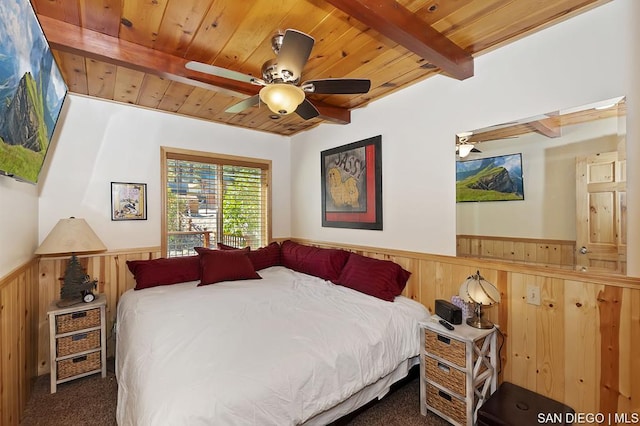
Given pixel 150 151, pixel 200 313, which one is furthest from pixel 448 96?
pixel 150 151

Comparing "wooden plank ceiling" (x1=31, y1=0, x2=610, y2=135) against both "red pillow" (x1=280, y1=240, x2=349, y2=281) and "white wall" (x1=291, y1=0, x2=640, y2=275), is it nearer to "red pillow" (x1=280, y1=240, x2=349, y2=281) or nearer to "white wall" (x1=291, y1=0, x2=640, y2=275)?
"white wall" (x1=291, y1=0, x2=640, y2=275)

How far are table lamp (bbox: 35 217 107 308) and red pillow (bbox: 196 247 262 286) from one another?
860 millimetres

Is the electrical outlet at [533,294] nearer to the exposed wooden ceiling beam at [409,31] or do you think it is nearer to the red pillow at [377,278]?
the red pillow at [377,278]

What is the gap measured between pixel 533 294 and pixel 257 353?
175 cm

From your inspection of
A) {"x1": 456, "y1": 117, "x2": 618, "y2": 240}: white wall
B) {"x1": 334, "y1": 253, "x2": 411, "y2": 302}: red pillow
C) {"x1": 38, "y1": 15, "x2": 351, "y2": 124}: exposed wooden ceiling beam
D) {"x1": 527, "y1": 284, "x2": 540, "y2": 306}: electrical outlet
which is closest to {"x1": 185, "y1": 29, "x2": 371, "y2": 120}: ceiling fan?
{"x1": 38, "y1": 15, "x2": 351, "y2": 124}: exposed wooden ceiling beam

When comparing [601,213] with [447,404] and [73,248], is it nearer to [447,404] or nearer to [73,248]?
[447,404]

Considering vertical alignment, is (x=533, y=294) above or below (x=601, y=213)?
below

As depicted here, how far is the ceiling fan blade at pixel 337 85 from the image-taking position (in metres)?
1.74

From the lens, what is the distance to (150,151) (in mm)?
3057

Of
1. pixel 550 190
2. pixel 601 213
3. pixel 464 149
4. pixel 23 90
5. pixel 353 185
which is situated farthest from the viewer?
pixel 353 185

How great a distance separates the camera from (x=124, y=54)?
1869 mm

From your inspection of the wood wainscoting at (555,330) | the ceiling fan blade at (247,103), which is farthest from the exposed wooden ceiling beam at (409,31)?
the wood wainscoting at (555,330)

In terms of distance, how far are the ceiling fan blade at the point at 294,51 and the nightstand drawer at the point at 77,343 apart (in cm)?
258

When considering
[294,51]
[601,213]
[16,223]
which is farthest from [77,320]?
[601,213]
